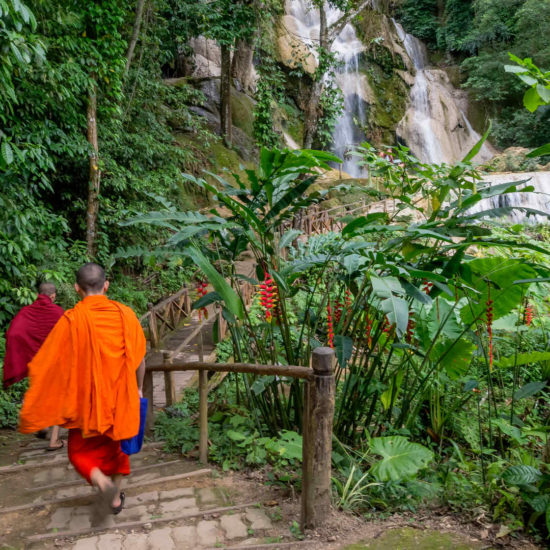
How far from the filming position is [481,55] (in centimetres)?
2156

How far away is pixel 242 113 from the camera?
15.6 meters

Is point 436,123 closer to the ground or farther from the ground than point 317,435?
farther from the ground

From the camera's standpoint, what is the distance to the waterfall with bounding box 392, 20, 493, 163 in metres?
20.7

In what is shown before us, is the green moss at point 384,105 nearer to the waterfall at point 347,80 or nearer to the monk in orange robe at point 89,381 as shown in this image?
the waterfall at point 347,80

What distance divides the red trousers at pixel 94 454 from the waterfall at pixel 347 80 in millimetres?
17544

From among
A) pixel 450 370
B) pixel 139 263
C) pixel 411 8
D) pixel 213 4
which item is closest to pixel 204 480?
pixel 450 370

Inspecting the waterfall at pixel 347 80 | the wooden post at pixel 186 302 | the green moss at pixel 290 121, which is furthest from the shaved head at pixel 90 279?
the waterfall at pixel 347 80

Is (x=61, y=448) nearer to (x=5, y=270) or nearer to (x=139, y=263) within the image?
(x=5, y=270)

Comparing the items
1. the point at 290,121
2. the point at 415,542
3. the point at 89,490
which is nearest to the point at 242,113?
the point at 290,121

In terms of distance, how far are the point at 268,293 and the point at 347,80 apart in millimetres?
19627

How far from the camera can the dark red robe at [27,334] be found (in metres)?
3.69

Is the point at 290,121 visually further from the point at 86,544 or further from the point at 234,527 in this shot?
the point at 86,544

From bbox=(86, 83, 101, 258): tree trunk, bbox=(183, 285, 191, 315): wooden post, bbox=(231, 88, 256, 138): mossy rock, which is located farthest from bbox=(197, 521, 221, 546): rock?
bbox=(231, 88, 256, 138): mossy rock

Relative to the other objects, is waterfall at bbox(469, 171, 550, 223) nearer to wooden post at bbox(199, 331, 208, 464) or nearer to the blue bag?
wooden post at bbox(199, 331, 208, 464)
